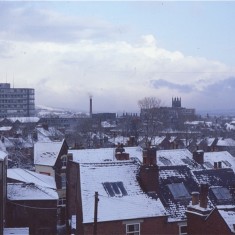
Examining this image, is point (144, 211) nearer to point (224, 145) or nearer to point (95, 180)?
point (95, 180)

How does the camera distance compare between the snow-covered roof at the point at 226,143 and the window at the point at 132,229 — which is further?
the snow-covered roof at the point at 226,143

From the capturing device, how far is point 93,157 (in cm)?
4003

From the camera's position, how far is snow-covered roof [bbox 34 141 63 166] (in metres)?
47.7

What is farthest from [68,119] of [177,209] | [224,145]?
[177,209]

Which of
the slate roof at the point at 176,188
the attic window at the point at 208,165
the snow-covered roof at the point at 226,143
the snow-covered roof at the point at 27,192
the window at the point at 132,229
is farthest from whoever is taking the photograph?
the snow-covered roof at the point at 226,143

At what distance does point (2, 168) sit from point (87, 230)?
22.9 ft

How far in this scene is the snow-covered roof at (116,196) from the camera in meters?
27.3

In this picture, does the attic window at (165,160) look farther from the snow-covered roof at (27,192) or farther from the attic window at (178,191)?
the snow-covered roof at (27,192)

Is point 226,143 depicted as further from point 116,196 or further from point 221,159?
point 116,196

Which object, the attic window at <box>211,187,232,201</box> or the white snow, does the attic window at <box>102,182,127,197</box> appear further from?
the white snow

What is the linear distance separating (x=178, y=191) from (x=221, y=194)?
298 cm

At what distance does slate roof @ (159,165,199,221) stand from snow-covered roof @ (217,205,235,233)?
6.88 m

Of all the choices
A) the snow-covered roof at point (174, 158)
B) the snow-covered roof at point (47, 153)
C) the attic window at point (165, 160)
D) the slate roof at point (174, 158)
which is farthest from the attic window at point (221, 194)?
the snow-covered roof at point (47, 153)

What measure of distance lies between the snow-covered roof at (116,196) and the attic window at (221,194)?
14.0 ft
